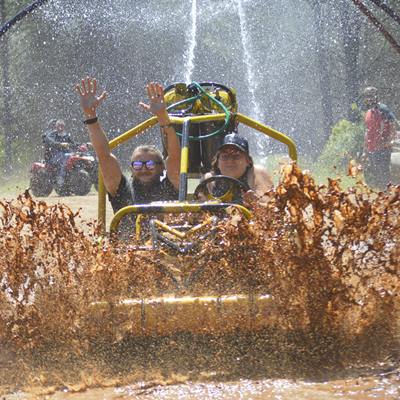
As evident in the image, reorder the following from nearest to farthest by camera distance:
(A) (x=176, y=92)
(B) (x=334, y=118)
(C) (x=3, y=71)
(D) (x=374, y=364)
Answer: (D) (x=374, y=364) < (A) (x=176, y=92) < (C) (x=3, y=71) < (B) (x=334, y=118)

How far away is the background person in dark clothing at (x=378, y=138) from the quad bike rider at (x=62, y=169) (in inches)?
195

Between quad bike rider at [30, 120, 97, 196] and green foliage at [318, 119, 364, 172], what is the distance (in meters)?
4.17

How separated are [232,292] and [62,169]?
1146cm

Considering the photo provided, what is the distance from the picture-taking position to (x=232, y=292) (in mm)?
5004

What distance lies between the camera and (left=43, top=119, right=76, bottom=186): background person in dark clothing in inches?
637

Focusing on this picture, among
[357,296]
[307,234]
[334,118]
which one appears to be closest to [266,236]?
[307,234]

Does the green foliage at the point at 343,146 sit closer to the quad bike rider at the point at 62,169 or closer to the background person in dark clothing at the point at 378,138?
the background person in dark clothing at the point at 378,138

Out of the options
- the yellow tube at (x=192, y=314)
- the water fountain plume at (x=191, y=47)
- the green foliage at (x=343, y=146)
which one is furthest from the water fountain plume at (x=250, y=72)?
the yellow tube at (x=192, y=314)

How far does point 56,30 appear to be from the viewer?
2417 centimetres

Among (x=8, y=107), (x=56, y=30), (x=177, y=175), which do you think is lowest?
(x=177, y=175)

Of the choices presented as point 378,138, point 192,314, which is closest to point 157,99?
point 192,314

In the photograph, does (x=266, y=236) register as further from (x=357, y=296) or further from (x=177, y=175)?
(x=177, y=175)

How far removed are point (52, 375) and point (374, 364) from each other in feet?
5.01

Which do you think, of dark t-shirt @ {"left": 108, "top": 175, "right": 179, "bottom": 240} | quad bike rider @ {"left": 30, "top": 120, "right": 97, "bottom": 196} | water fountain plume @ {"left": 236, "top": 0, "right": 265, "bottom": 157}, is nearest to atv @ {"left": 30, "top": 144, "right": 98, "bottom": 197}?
quad bike rider @ {"left": 30, "top": 120, "right": 97, "bottom": 196}
